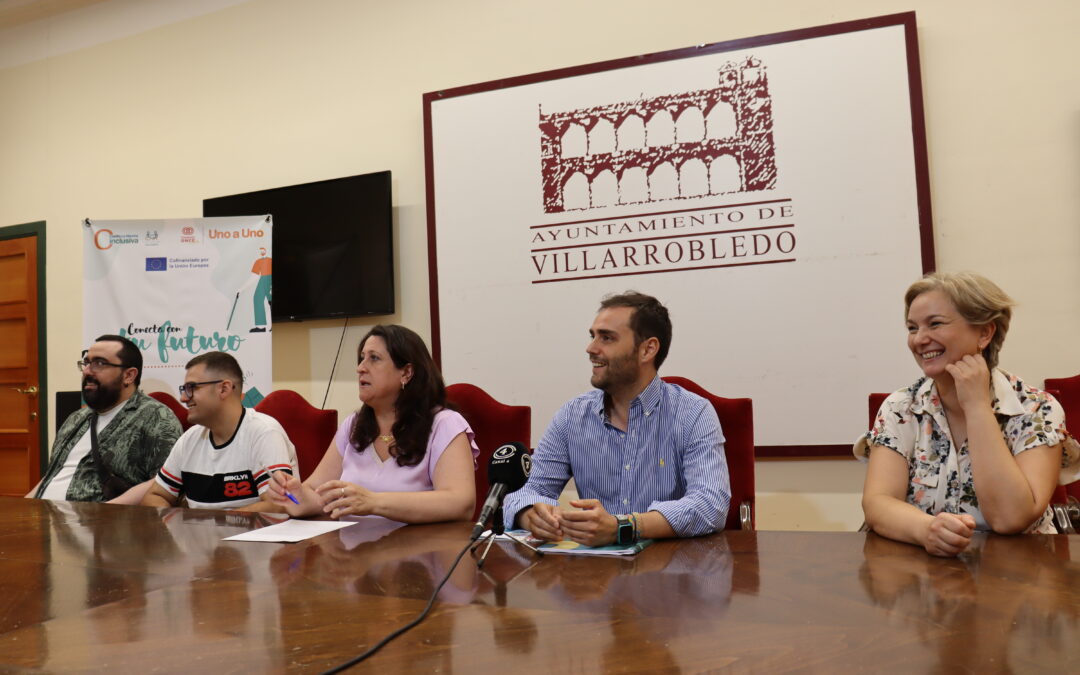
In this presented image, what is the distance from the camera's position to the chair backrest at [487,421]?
2711mm

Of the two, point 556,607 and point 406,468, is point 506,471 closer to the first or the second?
point 556,607

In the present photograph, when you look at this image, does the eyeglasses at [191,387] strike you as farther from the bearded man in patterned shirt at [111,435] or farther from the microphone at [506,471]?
the microphone at [506,471]

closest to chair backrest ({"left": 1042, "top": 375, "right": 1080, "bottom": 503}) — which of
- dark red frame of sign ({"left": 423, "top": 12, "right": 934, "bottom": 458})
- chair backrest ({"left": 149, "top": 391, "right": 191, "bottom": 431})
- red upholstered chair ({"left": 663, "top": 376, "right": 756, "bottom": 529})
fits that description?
dark red frame of sign ({"left": 423, "top": 12, "right": 934, "bottom": 458})

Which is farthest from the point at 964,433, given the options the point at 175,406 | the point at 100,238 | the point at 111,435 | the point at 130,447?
the point at 100,238

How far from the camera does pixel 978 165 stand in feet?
10.7

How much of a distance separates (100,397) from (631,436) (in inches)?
97.2

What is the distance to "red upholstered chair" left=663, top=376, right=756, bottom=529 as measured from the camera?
7.72 ft

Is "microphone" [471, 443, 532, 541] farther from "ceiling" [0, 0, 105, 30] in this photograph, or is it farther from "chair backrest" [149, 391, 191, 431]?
"ceiling" [0, 0, 105, 30]

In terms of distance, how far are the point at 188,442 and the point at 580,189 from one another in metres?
2.05

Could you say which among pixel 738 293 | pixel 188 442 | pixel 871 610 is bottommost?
pixel 871 610

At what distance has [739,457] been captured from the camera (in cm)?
240

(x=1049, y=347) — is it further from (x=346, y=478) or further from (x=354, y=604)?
(x=354, y=604)

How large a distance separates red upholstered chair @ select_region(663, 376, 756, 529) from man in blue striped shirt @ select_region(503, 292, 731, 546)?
0.24 meters

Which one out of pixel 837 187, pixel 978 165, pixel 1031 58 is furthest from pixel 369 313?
pixel 1031 58
